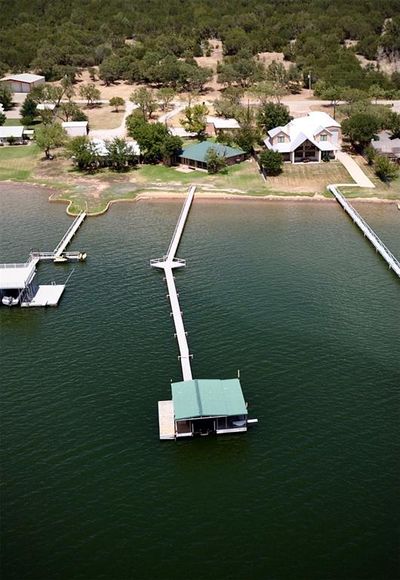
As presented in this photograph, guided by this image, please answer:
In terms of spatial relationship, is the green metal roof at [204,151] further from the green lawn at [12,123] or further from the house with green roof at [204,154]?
the green lawn at [12,123]

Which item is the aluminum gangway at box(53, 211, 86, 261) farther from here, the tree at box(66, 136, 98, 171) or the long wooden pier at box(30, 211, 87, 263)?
the tree at box(66, 136, 98, 171)

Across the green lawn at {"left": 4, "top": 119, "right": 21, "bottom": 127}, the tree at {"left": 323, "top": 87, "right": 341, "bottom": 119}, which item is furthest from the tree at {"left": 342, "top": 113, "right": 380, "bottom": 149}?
the green lawn at {"left": 4, "top": 119, "right": 21, "bottom": 127}

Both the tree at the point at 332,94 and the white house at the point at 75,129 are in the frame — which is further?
the tree at the point at 332,94

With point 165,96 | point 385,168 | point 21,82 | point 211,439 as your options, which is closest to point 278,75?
point 165,96

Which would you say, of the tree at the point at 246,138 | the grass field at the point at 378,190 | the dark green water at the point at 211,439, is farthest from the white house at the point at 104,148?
the grass field at the point at 378,190

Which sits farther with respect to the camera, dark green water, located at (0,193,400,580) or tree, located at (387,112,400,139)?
tree, located at (387,112,400,139)

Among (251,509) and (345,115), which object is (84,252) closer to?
(251,509)

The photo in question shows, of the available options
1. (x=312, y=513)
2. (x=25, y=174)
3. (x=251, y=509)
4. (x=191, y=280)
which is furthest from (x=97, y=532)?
(x=25, y=174)
